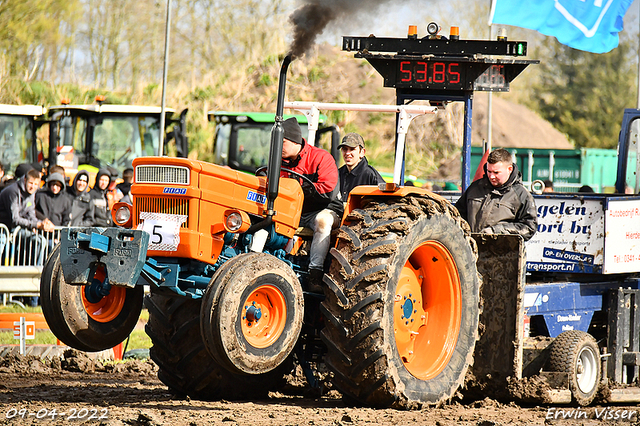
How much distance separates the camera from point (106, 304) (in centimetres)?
606

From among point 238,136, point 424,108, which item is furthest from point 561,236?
point 238,136

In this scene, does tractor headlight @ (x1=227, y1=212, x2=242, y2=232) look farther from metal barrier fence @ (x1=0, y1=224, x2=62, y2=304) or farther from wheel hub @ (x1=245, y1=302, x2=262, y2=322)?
metal barrier fence @ (x1=0, y1=224, x2=62, y2=304)

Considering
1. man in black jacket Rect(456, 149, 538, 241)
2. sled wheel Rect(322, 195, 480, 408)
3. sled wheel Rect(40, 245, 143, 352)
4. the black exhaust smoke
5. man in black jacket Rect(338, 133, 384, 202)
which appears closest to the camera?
→ sled wheel Rect(40, 245, 143, 352)

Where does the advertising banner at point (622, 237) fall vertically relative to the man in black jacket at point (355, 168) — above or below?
below

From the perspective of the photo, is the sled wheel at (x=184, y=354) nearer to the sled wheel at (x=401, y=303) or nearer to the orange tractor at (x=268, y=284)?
the orange tractor at (x=268, y=284)

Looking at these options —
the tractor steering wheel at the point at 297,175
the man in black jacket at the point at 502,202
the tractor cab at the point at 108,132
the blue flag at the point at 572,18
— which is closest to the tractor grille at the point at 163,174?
the tractor steering wheel at the point at 297,175

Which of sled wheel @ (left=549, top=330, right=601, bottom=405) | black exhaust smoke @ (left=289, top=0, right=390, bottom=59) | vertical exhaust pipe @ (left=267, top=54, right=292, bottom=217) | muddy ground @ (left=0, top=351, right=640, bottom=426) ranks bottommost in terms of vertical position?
muddy ground @ (left=0, top=351, right=640, bottom=426)

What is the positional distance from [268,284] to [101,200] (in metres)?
9.22

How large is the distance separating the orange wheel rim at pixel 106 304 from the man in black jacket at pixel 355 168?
2.93m

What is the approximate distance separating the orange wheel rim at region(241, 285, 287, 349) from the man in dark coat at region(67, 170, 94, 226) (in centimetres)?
854

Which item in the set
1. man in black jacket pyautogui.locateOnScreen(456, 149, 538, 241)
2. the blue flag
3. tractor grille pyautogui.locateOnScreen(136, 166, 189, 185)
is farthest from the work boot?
the blue flag

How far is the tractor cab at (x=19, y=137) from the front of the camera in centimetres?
1855

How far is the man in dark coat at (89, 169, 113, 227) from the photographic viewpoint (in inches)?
558

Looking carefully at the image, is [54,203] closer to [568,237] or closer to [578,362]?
[568,237]
